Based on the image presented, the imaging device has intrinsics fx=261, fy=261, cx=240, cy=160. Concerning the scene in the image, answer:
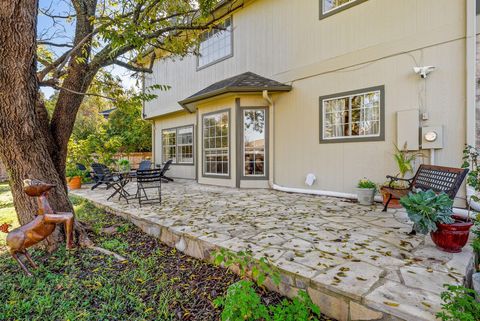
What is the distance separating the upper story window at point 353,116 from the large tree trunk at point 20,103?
5.07 metres

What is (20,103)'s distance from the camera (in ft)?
8.87

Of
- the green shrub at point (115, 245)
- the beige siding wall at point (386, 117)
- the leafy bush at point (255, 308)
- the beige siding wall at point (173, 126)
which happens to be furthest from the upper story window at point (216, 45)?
the leafy bush at point (255, 308)

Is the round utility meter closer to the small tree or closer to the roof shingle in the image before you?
the roof shingle

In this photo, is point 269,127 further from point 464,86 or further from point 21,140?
point 21,140

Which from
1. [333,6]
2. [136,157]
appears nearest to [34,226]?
[333,6]

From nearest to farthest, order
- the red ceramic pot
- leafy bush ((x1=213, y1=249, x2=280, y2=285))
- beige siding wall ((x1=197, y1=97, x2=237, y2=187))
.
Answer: leafy bush ((x1=213, y1=249, x2=280, y2=285)) → the red ceramic pot → beige siding wall ((x1=197, y1=97, x2=237, y2=187))

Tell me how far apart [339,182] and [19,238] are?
5.25 metres

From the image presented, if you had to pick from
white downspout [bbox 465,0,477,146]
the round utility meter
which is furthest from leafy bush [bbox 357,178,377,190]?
white downspout [bbox 465,0,477,146]

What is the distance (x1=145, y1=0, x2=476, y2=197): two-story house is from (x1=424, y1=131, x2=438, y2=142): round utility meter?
0.02m

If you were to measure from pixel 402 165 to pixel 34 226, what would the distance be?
17.2ft

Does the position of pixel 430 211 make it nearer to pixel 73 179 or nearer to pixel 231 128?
pixel 231 128

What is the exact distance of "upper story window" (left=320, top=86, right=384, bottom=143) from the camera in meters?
5.10

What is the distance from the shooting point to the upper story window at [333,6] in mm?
5336

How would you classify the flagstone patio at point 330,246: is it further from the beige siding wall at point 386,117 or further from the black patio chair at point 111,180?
the beige siding wall at point 386,117
